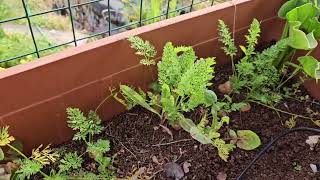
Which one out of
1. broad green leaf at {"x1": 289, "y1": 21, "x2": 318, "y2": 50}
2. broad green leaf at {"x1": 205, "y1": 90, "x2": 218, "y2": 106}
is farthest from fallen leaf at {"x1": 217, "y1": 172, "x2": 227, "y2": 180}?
broad green leaf at {"x1": 289, "y1": 21, "x2": 318, "y2": 50}

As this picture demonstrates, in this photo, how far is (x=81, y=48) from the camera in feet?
3.80

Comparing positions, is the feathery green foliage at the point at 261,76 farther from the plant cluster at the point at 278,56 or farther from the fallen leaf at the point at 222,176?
the fallen leaf at the point at 222,176

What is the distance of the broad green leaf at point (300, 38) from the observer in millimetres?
1183

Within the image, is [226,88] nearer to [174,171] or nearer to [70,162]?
[174,171]

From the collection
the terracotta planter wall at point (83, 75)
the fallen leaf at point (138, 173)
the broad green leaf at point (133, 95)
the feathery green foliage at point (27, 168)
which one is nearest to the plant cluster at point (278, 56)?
the terracotta planter wall at point (83, 75)

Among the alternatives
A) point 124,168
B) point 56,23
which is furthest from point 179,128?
point 56,23

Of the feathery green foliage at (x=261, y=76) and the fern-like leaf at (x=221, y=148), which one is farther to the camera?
the feathery green foliage at (x=261, y=76)

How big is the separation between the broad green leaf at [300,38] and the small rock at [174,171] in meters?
0.54

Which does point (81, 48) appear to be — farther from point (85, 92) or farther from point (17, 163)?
point (17, 163)

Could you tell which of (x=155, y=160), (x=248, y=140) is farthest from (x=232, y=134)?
(x=155, y=160)

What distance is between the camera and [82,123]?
3.86 feet

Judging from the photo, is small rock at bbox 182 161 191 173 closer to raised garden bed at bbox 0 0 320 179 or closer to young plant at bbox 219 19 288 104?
raised garden bed at bbox 0 0 320 179

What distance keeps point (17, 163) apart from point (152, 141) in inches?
16.8

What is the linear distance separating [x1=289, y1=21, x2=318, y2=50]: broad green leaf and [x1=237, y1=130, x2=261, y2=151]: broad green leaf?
0.32 metres
